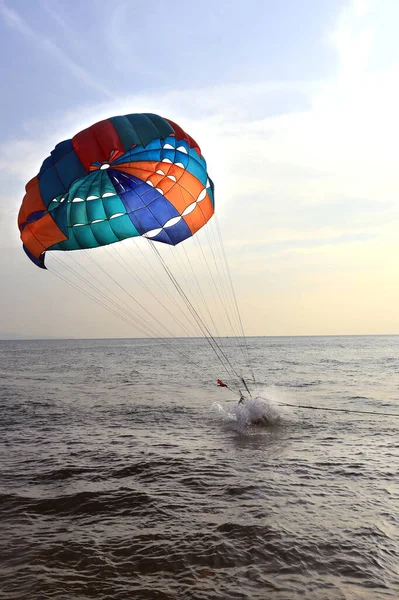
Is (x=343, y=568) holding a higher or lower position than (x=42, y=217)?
lower

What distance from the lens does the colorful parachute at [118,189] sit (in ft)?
36.0

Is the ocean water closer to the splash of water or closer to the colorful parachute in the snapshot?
the splash of water

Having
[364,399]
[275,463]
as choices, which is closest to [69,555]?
[275,463]

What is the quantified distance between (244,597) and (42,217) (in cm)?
994

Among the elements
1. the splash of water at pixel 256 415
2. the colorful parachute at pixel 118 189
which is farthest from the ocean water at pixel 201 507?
the colorful parachute at pixel 118 189

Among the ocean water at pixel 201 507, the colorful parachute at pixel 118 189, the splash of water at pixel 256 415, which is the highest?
the colorful parachute at pixel 118 189

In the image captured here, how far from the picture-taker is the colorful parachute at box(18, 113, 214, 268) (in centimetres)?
1097

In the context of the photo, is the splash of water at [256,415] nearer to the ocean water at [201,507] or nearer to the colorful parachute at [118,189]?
the ocean water at [201,507]

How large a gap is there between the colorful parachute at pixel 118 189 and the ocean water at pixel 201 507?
19.0 feet

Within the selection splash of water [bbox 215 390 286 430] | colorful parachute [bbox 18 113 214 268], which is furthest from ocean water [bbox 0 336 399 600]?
colorful parachute [bbox 18 113 214 268]

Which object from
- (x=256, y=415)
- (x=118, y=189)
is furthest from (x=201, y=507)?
(x=118, y=189)

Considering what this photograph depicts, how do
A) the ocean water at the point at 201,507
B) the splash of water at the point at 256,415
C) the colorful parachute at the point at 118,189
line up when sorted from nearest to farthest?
the ocean water at the point at 201,507, the colorful parachute at the point at 118,189, the splash of water at the point at 256,415

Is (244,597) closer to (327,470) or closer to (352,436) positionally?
(327,470)

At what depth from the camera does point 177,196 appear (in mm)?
13398
